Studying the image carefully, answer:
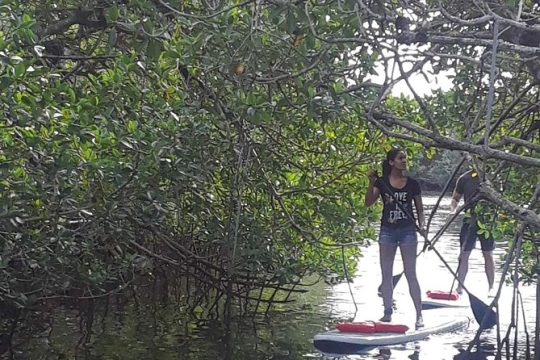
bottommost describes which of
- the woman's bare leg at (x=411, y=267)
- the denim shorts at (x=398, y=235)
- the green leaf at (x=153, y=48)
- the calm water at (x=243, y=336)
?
the calm water at (x=243, y=336)

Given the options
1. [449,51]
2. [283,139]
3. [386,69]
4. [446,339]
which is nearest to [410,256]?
[446,339]

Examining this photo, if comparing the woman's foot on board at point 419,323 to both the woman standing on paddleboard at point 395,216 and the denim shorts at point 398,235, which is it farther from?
the denim shorts at point 398,235

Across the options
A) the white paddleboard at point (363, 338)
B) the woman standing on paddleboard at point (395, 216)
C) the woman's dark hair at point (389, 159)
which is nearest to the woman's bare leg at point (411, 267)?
the woman standing on paddleboard at point (395, 216)

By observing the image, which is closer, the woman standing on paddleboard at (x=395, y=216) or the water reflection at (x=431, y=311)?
the water reflection at (x=431, y=311)

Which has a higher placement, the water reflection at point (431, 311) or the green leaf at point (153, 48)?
the green leaf at point (153, 48)

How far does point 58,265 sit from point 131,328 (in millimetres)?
2819

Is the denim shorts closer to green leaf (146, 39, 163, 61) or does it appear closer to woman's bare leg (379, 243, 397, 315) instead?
woman's bare leg (379, 243, 397, 315)

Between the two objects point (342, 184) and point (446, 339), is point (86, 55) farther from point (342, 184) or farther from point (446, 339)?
point (446, 339)

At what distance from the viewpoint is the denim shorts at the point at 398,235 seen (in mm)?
8867

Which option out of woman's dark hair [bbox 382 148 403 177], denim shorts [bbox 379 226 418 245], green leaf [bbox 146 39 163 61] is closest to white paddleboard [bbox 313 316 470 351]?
denim shorts [bbox 379 226 418 245]

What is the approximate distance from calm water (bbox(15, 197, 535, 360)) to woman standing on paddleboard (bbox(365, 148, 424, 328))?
65cm

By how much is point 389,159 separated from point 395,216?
1.99ft

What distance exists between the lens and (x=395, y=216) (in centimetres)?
883

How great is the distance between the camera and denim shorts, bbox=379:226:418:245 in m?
8.87
